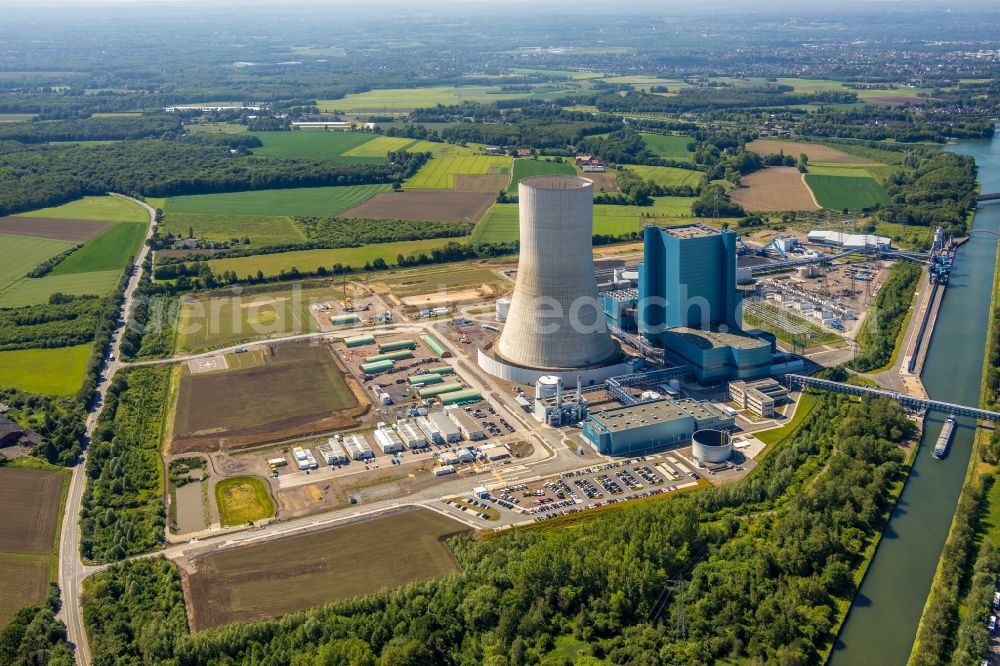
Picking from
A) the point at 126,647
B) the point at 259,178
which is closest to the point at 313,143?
the point at 259,178

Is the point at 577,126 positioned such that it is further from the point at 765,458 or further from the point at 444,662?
the point at 444,662

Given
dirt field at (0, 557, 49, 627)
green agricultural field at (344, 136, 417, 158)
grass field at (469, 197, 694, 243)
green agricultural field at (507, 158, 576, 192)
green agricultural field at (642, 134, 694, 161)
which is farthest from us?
green agricultural field at (344, 136, 417, 158)

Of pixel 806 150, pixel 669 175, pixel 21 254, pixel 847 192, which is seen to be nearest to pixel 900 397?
pixel 847 192

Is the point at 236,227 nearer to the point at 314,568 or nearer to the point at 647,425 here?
the point at 647,425

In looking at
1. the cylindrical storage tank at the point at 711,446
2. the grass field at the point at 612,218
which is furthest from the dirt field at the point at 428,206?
the cylindrical storage tank at the point at 711,446

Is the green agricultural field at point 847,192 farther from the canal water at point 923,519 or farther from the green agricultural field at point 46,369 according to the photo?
the green agricultural field at point 46,369

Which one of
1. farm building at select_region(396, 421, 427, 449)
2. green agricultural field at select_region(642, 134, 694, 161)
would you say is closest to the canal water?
farm building at select_region(396, 421, 427, 449)

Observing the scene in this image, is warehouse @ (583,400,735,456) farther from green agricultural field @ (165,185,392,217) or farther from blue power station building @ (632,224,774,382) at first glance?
green agricultural field @ (165,185,392,217)
